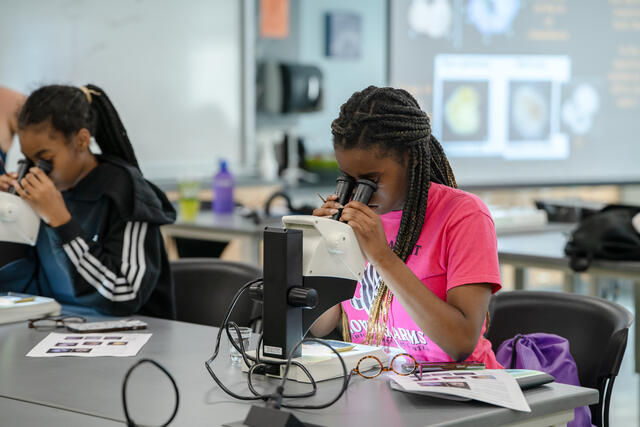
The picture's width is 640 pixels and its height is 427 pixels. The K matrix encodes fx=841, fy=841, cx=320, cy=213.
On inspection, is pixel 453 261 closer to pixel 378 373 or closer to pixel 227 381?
pixel 378 373

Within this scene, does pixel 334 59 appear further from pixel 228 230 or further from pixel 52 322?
pixel 52 322

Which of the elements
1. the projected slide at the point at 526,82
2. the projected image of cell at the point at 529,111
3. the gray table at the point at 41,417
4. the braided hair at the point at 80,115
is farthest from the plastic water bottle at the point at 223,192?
the gray table at the point at 41,417

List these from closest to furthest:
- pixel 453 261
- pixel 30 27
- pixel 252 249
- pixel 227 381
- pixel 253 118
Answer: pixel 227 381 → pixel 453 261 → pixel 252 249 → pixel 30 27 → pixel 253 118

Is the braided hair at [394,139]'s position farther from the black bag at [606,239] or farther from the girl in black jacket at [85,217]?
the black bag at [606,239]

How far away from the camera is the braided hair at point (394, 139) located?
1613 mm

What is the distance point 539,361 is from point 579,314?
28 cm

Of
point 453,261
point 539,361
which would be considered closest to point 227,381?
point 453,261

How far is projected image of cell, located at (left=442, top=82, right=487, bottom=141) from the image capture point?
5.11m

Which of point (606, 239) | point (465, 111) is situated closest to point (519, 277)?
point (606, 239)

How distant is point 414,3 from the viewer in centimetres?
504

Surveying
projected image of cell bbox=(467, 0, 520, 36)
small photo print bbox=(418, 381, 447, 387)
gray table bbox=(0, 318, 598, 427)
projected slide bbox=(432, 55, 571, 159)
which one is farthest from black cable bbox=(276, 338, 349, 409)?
projected image of cell bbox=(467, 0, 520, 36)

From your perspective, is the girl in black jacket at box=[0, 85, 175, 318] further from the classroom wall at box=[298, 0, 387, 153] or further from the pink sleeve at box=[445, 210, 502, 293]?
the classroom wall at box=[298, 0, 387, 153]

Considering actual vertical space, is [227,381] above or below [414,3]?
below

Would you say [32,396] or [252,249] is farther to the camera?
[252,249]
